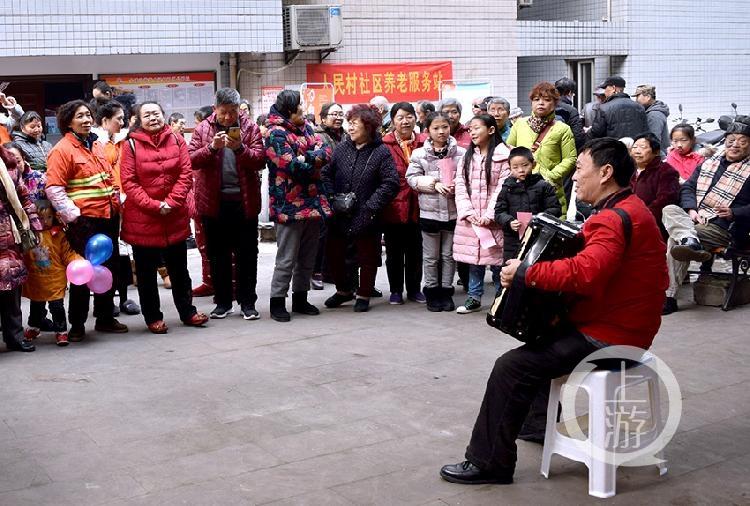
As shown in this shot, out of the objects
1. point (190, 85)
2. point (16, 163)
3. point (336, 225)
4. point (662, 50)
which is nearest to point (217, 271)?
point (336, 225)

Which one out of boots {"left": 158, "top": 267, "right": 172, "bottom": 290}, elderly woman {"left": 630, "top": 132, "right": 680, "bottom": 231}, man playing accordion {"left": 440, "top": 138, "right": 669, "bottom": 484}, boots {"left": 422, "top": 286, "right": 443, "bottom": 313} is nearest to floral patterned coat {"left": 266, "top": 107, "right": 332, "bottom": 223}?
boots {"left": 422, "top": 286, "right": 443, "bottom": 313}

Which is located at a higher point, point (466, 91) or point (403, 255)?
point (466, 91)

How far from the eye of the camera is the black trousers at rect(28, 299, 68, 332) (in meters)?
8.17

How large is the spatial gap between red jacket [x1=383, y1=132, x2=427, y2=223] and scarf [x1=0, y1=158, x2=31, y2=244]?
318 cm

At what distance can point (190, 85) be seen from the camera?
13.9 meters

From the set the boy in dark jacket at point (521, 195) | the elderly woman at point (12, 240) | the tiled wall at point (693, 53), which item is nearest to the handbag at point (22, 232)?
the elderly woman at point (12, 240)

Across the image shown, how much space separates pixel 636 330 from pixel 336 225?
15.6ft

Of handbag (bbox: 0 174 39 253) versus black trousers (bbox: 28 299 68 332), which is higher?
handbag (bbox: 0 174 39 253)

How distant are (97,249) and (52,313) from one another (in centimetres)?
74

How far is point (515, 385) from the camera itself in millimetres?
4898

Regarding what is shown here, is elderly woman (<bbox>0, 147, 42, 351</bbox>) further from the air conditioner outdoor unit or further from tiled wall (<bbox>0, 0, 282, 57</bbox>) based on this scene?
the air conditioner outdoor unit

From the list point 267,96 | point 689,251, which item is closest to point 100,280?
point 689,251

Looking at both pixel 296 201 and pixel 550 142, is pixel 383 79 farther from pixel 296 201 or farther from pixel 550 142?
pixel 296 201

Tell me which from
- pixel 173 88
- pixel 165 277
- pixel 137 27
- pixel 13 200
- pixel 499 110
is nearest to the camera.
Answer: pixel 13 200
